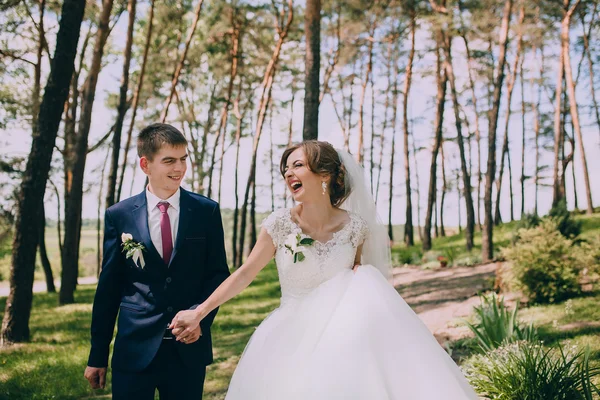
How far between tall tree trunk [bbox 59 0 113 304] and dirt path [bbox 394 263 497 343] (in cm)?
870

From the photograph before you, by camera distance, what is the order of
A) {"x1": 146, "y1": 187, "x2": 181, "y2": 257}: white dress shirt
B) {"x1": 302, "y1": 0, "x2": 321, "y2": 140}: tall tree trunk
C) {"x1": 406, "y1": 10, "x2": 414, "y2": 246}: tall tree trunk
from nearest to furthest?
{"x1": 146, "y1": 187, "x2": 181, "y2": 257}: white dress shirt < {"x1": 302, "y1": 0, "x2": 321, "y2": 140}: tall tree trunk < {"x1": 406, "y1": 10, "x2": 414, "y2": 246}: tall tree trunk

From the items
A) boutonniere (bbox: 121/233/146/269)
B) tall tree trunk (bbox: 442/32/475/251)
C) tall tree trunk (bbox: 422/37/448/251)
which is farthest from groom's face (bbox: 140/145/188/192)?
tall tree trunk (bbox: 422/37/448/251)

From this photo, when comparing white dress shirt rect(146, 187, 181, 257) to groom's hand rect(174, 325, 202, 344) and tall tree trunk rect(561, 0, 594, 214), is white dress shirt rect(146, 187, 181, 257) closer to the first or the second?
groom's hand rect(174, 325, 202, 344)

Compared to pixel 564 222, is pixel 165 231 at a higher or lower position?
lower

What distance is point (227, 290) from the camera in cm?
317

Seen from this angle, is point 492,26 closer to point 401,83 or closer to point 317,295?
point 401,83

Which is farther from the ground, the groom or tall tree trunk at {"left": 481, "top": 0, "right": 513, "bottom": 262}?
tall tree trunk at {"left": 481, "top": 0, "right": 513, "bottom": 262}

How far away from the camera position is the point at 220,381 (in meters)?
6.88

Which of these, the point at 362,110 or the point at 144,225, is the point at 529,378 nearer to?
the point at 144,225

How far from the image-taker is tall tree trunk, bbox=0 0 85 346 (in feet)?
27.6

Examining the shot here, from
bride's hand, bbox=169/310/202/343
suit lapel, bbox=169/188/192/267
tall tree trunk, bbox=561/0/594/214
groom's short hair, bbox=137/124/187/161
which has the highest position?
tall tree trunk, bbox=561/0/594/214

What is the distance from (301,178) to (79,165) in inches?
472

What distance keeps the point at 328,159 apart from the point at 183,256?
122cm

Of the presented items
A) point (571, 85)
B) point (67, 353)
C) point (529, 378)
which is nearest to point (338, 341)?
point (529, 378)
